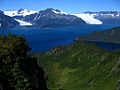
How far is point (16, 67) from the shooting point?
66188 mm

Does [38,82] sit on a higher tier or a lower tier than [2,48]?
lower

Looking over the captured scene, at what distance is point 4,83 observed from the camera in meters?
62.5

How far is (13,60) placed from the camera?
234 ft

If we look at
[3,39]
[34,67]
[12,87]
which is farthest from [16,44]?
[12,87]

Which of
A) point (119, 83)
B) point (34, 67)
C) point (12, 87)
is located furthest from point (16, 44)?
point (119, 83)

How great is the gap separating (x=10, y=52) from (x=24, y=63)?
3.97m

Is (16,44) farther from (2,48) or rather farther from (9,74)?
(9,74)

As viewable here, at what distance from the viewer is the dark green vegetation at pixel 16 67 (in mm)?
63406

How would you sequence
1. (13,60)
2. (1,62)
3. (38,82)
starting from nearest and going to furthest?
(1,62) → (13,60) → (38,82)

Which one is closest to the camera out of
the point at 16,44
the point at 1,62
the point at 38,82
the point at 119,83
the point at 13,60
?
the point at 1,62

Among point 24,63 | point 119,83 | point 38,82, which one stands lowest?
point 119,83

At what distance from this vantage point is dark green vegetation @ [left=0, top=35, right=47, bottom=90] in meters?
63.4

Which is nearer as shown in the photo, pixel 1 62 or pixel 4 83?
pixel 4 83

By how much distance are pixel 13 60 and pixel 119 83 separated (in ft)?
420
